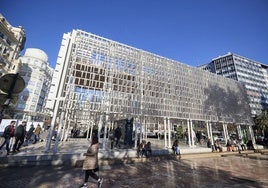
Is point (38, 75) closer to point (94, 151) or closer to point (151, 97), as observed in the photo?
point (151, 97)

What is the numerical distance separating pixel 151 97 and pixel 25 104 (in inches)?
2386

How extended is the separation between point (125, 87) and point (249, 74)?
314ft

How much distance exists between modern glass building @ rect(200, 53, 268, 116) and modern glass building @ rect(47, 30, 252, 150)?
71877 mm

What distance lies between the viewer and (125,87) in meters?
14.9

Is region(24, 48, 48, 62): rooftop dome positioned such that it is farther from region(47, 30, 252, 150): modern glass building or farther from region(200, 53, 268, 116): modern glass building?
region(200, 53, 268, 116): modern glass building

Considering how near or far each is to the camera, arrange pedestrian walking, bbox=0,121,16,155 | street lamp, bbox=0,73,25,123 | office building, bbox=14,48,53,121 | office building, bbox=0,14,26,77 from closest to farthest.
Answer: street lamp, bbox=0,73,25,123
pedestrian walking, bbox=0,121,16,155
office building, bbox=0,14,26,77
office building, bbox=14,48,53,121

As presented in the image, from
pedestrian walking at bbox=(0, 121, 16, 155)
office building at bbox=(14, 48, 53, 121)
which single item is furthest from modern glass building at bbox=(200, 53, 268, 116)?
office building at bbox=(14, 48, 53, 121)

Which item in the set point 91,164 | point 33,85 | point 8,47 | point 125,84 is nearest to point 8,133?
point 91,164

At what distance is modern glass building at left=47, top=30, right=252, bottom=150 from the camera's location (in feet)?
41.4

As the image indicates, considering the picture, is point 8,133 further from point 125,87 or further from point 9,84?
point 125,87

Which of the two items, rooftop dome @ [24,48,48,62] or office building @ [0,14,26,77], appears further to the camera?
rooftop dome @ [24,48,48,62]

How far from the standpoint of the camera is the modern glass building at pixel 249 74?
3083 inches

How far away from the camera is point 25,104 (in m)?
56.9

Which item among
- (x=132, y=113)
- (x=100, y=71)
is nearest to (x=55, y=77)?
(x=100, y=71)
